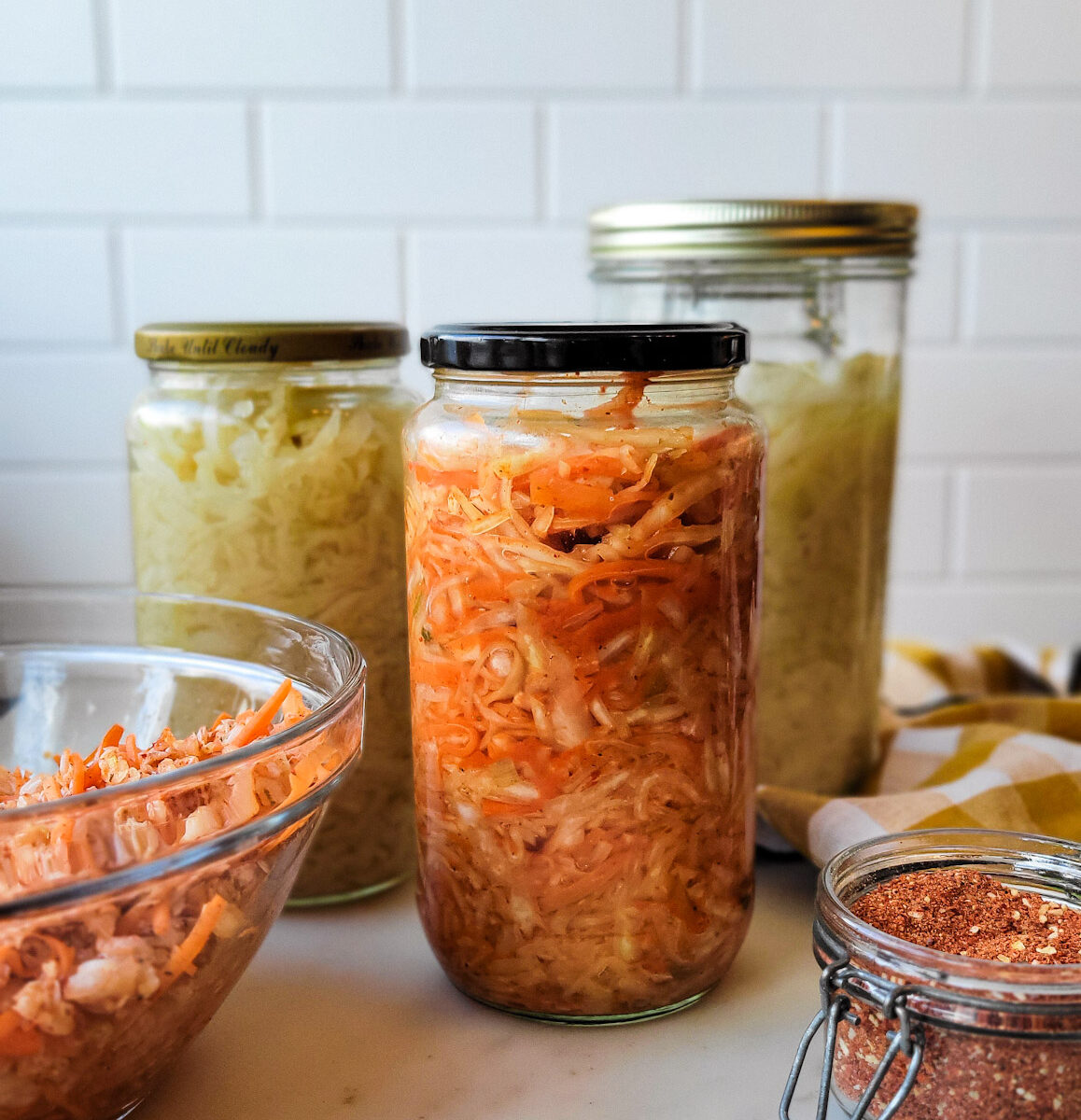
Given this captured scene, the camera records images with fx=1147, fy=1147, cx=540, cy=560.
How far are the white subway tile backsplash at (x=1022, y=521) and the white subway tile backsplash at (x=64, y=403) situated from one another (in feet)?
3.32

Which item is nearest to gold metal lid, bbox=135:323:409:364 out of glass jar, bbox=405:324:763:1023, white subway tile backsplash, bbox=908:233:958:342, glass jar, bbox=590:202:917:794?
glass jar, bbox=405:324:763:1023

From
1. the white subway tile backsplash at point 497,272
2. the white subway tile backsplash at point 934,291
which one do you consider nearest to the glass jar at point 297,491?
the white subway tile backsplash at point 497,272

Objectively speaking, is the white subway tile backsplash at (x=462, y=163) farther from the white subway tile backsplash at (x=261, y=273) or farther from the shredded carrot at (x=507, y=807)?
the shredded carrot at (x=507, y=807)

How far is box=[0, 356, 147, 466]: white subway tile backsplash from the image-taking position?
52.7 inches

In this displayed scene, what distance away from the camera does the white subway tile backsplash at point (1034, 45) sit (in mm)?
1254

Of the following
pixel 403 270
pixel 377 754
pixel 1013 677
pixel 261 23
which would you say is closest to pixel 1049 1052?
pixel 377 754

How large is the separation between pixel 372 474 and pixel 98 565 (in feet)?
2.65

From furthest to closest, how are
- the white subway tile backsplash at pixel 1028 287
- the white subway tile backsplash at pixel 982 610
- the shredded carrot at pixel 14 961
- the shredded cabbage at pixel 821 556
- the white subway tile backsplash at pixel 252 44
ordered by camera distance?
the white subway tile backsplash at pixel 982 610 → the white subway tile backsplash at pixel 1028 287 → the white subway tile backsplash at pixel 252 44 → the shredded cabbage at pixel 821 556 → the shredded carrot at pixel 14 961

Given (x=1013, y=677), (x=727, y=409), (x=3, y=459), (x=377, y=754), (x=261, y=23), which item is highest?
(x=261, y=23)

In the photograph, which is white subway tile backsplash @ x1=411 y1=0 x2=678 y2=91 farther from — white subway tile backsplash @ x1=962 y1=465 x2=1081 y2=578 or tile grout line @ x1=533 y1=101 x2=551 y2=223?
white subway tile backsplash @ x1=962 y1=465 x2=1081 y2=578

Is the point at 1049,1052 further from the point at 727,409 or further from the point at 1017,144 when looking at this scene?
the point at 1017,144

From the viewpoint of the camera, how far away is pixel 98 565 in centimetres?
140

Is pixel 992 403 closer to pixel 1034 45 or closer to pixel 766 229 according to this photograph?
pixel 1034 45

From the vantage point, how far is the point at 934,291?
134 centimetres
